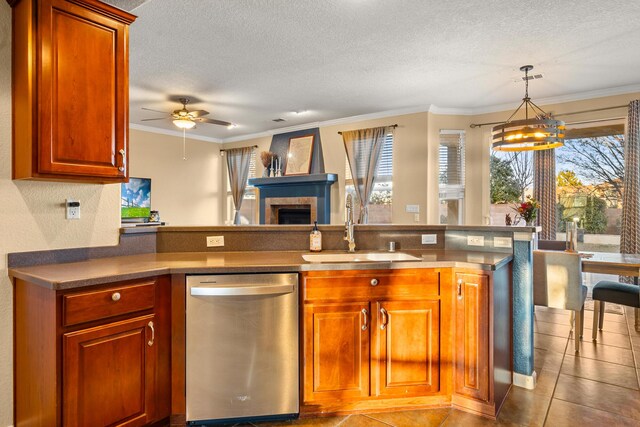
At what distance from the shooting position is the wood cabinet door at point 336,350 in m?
2.11

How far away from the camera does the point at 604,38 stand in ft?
10.8

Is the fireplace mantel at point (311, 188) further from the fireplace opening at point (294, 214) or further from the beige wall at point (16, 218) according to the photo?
the beige wall at point (16, 218)

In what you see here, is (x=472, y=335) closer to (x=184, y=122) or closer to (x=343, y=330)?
(x=343, y=330)

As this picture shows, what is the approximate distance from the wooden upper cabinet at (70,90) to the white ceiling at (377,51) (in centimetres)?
38

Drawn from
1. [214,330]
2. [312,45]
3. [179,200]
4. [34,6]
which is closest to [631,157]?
[312,45]

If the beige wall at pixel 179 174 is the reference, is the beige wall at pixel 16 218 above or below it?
below

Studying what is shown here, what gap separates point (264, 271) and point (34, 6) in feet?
5.69

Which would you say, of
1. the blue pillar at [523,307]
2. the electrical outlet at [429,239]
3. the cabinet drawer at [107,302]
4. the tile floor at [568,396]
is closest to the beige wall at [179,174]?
the cabinet drawer at [107,302]

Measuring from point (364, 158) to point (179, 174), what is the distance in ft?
12.5

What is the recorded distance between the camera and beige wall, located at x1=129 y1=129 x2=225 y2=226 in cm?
683

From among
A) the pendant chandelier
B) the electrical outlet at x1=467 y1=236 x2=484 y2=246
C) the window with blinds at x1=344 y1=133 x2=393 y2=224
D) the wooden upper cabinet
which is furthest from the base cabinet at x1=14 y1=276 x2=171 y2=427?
the window with blinds at x1=344 y1=133 x2=393 y2=224

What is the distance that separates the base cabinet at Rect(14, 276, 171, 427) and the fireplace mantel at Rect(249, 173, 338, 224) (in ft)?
14.4

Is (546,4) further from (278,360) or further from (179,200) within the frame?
(179,200)

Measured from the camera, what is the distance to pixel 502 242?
8.52ft
